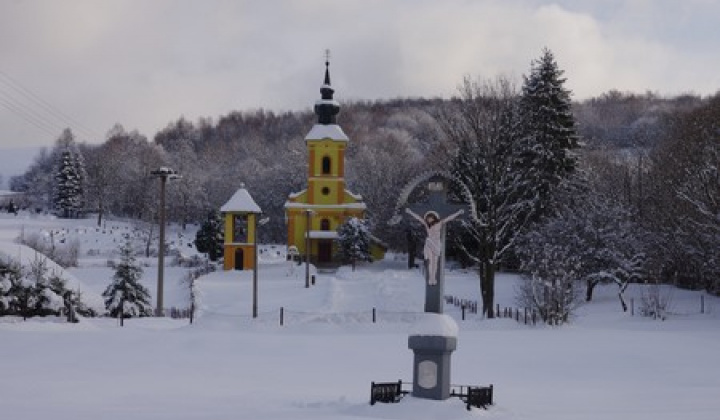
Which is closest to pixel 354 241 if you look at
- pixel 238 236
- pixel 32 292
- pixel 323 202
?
pixel 323 202

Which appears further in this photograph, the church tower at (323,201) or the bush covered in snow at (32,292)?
the church tower at (323,201)

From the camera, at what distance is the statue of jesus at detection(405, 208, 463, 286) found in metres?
15.2

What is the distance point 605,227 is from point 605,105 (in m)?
131

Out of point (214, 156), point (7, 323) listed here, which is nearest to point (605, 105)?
point (214, 156)

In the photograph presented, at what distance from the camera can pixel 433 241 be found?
50.4 ft

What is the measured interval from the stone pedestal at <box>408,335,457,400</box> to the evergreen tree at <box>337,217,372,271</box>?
4168 cm

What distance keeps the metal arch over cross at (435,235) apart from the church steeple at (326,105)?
165ft

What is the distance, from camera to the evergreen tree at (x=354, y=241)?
56750 mm

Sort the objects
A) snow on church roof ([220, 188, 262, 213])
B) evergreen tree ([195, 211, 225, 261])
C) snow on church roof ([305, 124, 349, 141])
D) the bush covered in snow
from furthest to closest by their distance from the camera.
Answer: evergreen tree ([195, 211, 225, 261]) < snow on church roof ([305, 124, 349, 141]) < snow on church roof ([220, 188, 262, 213]) < the bush covered in snow

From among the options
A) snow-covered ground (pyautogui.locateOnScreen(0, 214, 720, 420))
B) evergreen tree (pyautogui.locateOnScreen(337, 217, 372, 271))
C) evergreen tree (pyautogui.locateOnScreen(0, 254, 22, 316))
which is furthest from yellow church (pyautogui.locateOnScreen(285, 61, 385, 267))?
evergreen tree (pyautogui.locateOnScreen(0, 254, 22, 316))

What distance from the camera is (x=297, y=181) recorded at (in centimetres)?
9194

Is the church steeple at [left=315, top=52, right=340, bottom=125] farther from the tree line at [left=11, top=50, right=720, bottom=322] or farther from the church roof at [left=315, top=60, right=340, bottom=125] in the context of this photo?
the tree line at [left=11, top=50, right=720, bottom=322]

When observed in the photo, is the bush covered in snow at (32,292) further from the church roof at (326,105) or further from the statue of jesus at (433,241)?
the church roof at (326,105)

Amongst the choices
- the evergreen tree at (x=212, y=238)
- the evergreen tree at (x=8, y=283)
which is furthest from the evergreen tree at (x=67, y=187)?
the evergreen tree at (x=8, y=283)
